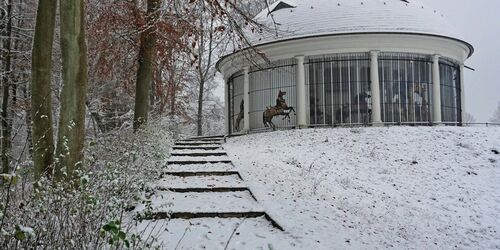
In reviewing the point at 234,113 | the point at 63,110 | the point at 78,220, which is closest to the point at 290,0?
the point at 234,113

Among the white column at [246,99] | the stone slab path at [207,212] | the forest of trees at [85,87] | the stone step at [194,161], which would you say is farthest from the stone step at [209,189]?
the white column at [246,99]

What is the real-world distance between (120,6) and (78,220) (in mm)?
8136

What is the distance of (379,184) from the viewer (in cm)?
977

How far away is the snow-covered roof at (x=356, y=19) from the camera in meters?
15.7

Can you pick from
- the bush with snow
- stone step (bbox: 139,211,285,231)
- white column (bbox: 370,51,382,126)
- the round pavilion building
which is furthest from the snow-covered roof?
the bush with snow

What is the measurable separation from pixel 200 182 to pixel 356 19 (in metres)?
10.5

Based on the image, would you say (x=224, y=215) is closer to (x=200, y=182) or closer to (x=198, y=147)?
(x=200, y=182)

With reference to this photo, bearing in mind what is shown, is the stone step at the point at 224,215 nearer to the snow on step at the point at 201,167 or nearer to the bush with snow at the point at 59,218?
the bush with snow at the point at 59,218

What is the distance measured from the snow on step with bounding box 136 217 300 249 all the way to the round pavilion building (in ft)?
34.0

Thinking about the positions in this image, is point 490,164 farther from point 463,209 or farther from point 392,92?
point 392,92

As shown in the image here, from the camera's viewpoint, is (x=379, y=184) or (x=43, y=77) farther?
(x=379, y=184)

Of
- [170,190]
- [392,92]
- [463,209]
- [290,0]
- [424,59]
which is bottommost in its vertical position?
[463,209]

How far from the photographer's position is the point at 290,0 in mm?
18656

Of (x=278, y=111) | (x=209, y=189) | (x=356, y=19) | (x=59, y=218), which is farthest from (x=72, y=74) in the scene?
(x=356, y=19)
